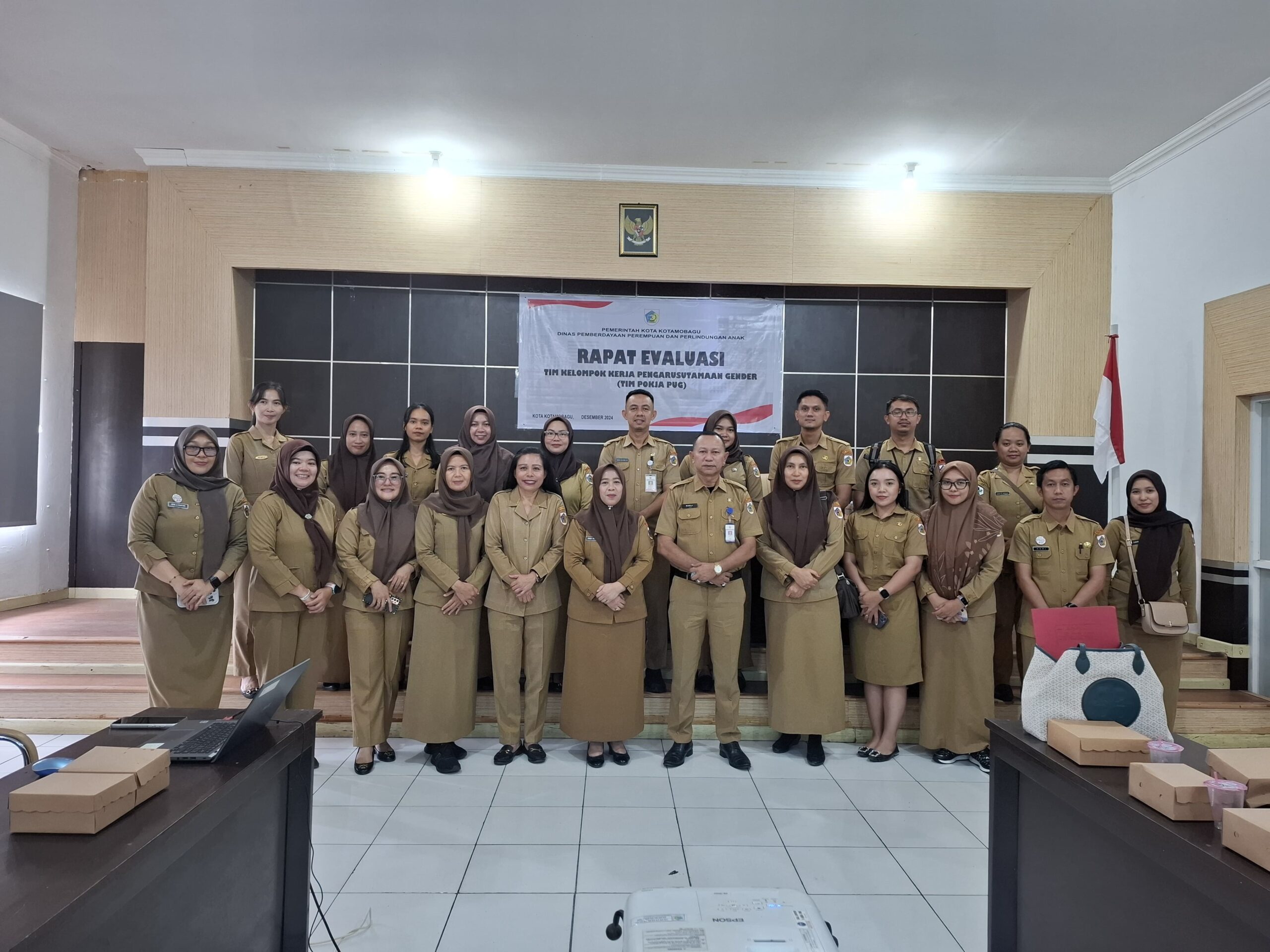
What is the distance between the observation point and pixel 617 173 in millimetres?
5738

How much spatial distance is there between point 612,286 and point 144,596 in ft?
12.6

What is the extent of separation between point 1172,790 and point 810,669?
8.43 ft

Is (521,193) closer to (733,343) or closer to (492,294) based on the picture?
(492,294)

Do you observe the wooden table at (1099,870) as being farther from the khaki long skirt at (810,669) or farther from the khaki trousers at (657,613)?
the khaki trousers at (657,613)

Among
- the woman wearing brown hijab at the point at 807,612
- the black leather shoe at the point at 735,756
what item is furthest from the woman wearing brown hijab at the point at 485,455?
the black leather shoe at the point at 735,756

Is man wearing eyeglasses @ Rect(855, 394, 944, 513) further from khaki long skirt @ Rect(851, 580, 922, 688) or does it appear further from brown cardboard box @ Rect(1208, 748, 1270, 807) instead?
brown cardboard box @ Rect(1208, 748, 1270, 807)

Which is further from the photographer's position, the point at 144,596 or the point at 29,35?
the point at 29,35

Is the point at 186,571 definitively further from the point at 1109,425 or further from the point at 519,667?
the point at 1109,425

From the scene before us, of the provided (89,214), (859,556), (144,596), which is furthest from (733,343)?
(89,214)

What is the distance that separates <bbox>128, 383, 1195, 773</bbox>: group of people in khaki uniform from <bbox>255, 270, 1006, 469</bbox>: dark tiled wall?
1667 millimetres

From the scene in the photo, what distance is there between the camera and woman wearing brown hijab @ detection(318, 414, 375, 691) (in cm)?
441

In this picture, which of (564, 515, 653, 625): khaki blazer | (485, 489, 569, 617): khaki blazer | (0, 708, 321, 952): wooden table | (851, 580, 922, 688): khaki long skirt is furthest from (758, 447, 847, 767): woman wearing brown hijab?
(0, 708, 321, 952): wooden table

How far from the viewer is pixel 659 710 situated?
4414 mm

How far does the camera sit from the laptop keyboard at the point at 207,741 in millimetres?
1771
